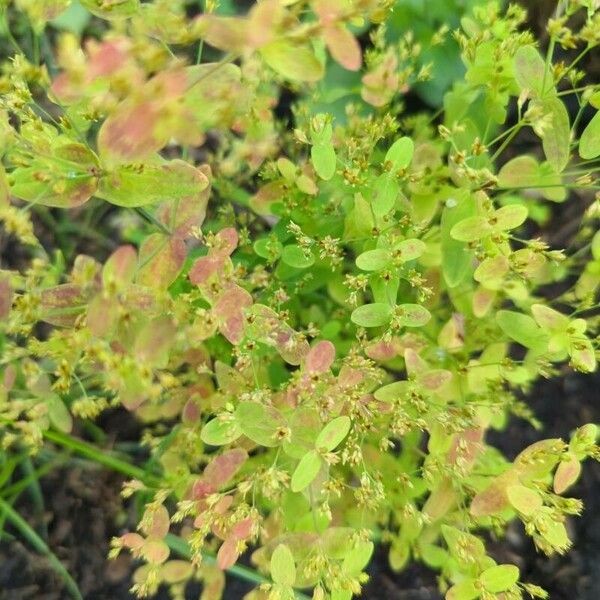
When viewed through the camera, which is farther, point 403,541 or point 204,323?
point 403,541

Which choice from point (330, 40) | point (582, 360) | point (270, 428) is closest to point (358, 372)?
point (270, 428)

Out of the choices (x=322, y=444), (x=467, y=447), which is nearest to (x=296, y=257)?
(x=322, y=444)

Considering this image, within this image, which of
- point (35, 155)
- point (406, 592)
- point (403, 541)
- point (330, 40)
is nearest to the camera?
point (330, 40)

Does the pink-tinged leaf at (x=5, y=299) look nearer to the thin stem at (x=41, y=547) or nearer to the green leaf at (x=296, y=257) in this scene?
the green leaf at (x=296, y=257)

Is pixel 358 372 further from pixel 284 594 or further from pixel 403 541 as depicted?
pixel 403 541

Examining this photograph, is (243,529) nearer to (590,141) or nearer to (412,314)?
(412,314)

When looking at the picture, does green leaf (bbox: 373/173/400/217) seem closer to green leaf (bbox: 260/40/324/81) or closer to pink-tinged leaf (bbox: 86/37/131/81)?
green leaf (bbox: 260/40/324/81)

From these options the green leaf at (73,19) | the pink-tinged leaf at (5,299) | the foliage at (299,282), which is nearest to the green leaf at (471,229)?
the foliage at (299,282)
